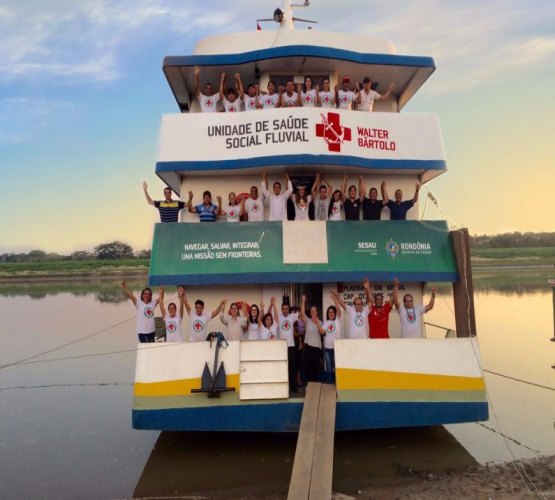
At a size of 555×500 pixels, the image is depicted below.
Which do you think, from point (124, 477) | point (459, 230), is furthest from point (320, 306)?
point (124, 477)

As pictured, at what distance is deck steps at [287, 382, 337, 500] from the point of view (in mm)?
5016

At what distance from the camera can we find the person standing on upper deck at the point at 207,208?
8.41 metres

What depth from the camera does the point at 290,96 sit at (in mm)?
8953

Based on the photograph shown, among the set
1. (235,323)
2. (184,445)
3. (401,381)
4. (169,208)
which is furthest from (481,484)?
(169,208)

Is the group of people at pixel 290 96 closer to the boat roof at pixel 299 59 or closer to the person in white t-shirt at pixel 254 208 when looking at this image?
the boat roof at pixel 299 59

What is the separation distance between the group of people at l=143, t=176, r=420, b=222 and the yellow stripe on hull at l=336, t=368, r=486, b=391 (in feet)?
9.35

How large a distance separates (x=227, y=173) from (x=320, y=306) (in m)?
2.88

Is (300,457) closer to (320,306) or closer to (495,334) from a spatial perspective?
(320,306)

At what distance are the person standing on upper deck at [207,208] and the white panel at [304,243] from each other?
4.58 feet

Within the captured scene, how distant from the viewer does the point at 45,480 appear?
6781 mm

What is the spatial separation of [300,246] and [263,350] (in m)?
1.88

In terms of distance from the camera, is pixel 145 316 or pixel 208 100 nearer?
pixel 145 316

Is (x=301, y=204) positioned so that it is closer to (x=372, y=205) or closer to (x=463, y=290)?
(x=372, y=205)

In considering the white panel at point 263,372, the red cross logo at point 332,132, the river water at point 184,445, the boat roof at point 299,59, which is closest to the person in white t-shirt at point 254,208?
the red cross logo at point 332,132
